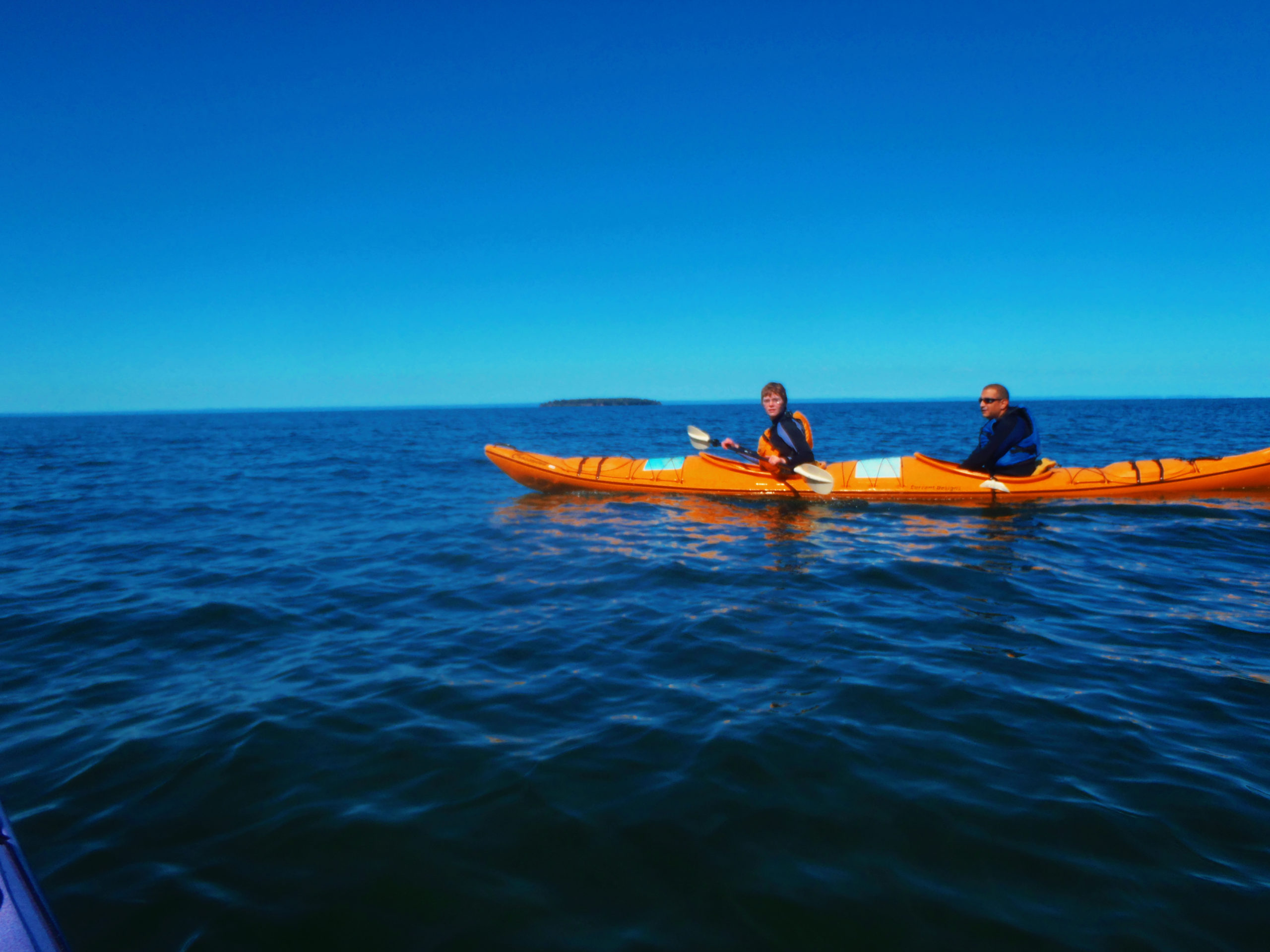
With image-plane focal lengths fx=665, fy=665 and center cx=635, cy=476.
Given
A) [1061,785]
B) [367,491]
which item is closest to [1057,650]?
[1061,785]

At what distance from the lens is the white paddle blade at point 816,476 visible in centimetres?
987

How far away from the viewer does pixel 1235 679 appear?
13.9 ft

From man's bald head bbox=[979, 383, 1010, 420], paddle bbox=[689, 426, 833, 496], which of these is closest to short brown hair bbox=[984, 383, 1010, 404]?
man's bald head bbox=[979, 383, 1010, 420]

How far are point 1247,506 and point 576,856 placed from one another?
451 inches

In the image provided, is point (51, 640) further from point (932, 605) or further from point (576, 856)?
point (932, 605)

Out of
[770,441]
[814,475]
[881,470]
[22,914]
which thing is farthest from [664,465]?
[22,914]

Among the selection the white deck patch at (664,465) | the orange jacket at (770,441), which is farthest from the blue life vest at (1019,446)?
the white deck patch at (664,465)

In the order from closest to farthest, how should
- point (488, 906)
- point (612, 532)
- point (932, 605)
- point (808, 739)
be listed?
point (488, 906) → point (808, 739) → point (932, 605) → point (612, 532)

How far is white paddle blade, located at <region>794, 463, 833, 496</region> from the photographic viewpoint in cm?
987

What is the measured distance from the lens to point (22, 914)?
186cm

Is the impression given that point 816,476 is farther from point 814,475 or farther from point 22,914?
point 22,914

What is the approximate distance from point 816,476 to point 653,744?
6899 mm

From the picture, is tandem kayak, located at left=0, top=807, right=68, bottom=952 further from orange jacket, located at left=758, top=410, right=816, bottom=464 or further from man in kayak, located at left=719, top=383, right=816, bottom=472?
orange jacket, located at left=758, top=410, right=816, bottom=464

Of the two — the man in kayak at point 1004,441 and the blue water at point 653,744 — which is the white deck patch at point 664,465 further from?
the man in kayak at point 1004,441
